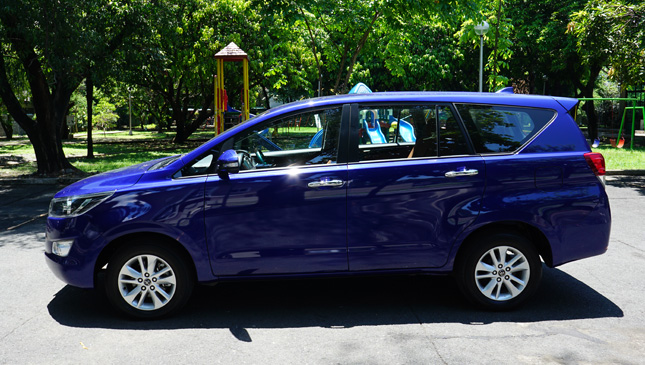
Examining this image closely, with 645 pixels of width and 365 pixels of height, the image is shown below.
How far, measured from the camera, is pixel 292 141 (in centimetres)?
519

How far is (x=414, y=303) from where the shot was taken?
208 inches

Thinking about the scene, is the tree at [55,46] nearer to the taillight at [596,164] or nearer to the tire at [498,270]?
the tire at [498,270]

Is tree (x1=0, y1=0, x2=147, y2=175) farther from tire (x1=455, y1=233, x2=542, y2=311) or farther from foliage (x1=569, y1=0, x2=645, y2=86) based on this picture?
foliage (x1=569, y1=0, x2=645, y2=86)

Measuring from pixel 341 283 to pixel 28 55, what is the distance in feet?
39.6

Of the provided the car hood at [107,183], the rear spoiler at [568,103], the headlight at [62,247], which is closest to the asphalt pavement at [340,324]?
the headlight at [62,247]

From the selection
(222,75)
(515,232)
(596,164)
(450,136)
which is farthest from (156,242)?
(222,75)

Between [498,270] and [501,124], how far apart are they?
1202mm

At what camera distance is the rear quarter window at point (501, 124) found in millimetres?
5035

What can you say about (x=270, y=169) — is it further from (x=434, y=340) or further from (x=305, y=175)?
(x=434, y=340)

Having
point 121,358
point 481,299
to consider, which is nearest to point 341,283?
point 481,299

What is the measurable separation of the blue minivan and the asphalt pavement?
0.33 metres

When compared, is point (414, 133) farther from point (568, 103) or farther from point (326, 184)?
point (568, 103)

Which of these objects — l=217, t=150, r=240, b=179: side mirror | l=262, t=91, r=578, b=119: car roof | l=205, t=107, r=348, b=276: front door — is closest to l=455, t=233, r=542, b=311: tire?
l=205, t=107, r=348, b=276: front door

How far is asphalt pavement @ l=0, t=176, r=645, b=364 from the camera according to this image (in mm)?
4172
